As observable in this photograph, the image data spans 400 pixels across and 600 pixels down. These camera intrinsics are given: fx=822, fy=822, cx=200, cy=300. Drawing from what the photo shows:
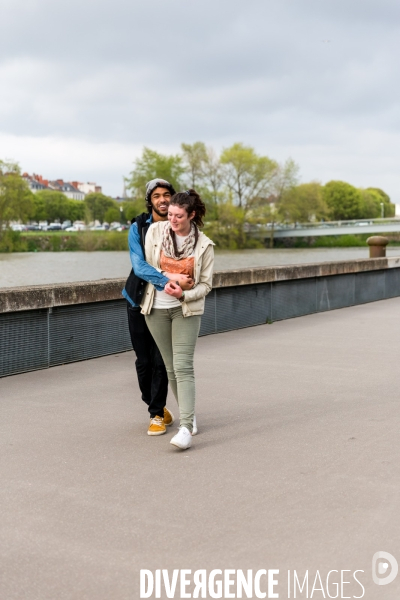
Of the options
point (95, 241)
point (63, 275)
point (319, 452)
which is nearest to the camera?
point (319, 452)

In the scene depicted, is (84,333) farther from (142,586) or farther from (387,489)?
(142,586)

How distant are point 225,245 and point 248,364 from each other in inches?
1980

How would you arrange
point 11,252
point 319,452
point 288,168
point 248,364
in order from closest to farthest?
point 319,452, point 248,364, point 11,252, point 288,168

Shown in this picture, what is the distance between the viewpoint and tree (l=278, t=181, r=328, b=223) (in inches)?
2470

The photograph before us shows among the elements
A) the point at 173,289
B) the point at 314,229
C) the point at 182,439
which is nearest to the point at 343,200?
the point at 314,229

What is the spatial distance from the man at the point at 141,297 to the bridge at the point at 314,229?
56.2 metres

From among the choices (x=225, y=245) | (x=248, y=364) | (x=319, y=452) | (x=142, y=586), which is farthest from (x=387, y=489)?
(x=225, y=245)

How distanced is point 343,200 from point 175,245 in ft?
371

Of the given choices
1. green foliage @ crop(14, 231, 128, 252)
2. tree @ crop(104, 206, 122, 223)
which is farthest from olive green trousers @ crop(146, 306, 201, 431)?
tree @ crop(104, 206, 122, 223)

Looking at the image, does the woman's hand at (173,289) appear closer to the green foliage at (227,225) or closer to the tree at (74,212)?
the green foliage at (227,225)

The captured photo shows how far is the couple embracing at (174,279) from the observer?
4.45m

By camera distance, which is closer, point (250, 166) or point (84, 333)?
point (84, 333)

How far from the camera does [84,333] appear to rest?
758 centimetres

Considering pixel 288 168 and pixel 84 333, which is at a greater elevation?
pixel 288 168
